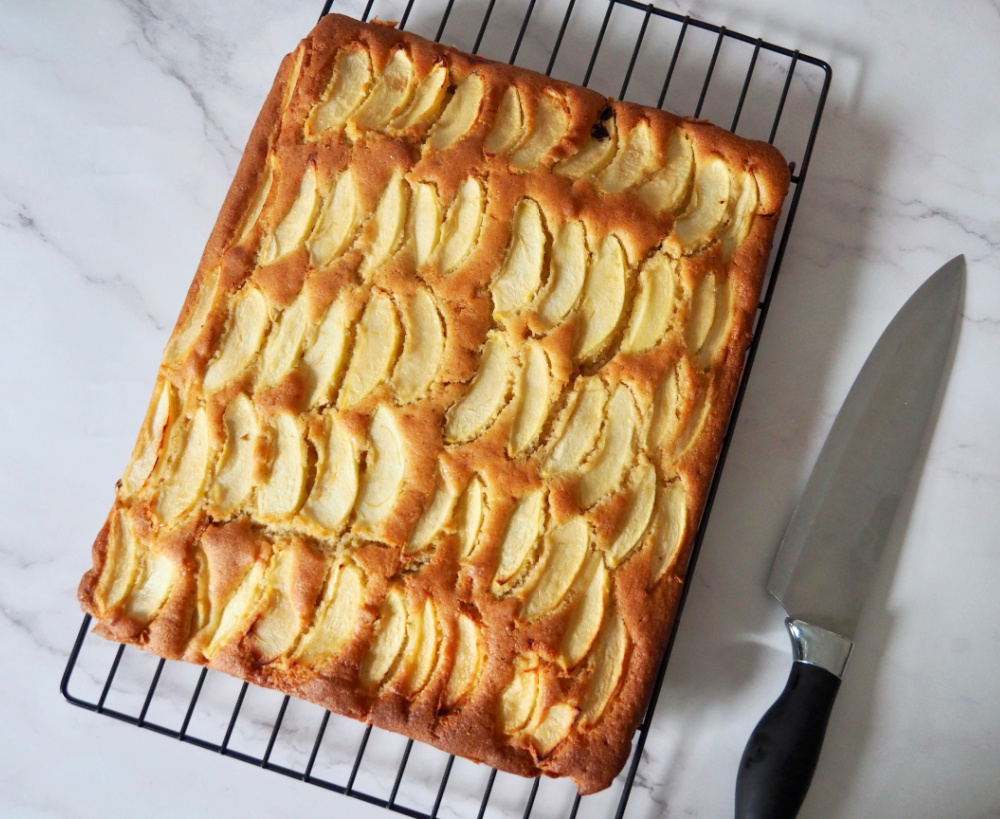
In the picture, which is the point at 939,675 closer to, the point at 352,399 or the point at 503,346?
the point at 503,346

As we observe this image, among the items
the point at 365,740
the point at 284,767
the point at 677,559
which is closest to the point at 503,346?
the point at 677,559

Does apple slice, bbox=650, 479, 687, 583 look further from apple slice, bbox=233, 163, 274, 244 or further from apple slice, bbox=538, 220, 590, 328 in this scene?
apple slice, bbox=233, 163, 274, 244

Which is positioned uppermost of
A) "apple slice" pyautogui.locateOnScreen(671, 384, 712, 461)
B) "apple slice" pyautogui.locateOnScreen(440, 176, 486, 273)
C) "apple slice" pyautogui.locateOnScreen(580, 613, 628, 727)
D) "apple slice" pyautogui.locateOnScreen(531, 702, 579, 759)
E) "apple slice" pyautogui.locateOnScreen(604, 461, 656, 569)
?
"apple slice" pyautogui.locateOnScreen(440, 176, 486, 273)

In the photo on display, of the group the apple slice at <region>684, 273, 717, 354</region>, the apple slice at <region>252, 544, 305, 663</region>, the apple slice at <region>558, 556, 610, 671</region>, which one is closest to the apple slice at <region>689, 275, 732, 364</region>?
the apple slice at <region>684, 273, 717, 354</region>

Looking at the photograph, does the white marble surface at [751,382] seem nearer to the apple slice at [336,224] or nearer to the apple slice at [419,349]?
the apple slice at [336,224]

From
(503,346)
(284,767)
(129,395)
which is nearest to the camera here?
(503,346)

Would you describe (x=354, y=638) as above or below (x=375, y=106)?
below
